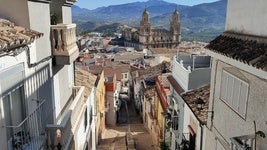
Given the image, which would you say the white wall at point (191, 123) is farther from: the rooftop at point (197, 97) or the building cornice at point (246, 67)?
the building cornice at point (246, 67)

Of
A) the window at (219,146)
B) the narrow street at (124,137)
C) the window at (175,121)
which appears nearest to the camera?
the window at (219,146)

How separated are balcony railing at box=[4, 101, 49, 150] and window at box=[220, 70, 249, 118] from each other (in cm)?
473

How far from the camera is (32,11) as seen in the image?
7762 mm

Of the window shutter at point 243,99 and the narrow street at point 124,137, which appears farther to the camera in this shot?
the narrow street at point 124,137

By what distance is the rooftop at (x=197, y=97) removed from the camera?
37.7 ft

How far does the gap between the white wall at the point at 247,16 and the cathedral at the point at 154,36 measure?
Answer: 133 meters

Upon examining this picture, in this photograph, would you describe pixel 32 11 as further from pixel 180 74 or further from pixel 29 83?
pixel 180 74

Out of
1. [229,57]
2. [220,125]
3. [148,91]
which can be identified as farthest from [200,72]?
[148,91]

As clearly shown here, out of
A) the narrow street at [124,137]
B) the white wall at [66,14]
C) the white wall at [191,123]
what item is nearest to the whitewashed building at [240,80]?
the white wall at [191,123]

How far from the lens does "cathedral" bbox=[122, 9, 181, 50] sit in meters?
142

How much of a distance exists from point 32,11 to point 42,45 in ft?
3.46

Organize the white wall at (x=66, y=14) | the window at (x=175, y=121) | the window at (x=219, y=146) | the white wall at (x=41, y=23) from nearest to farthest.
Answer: the white wall at (x=41, y=23)
the window at (x=219, y=146)
the white wall at (x=66, y=14)
the window at (x=175, y=121)

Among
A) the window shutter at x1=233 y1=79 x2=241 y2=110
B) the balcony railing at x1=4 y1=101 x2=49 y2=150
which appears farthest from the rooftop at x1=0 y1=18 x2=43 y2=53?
the window shutter at x1=233 y1=79 x2=241 y2=110

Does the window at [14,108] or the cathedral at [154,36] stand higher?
the window at [14,108]
